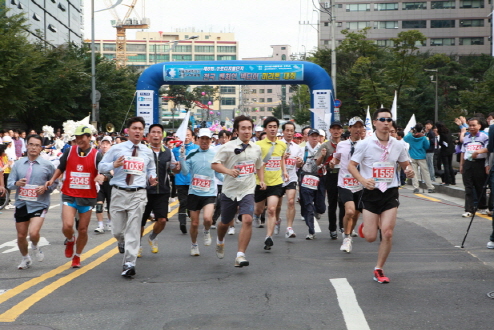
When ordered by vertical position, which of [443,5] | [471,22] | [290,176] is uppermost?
[443,5]

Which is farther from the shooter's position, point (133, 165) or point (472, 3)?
point (472, 3)

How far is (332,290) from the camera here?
690cm

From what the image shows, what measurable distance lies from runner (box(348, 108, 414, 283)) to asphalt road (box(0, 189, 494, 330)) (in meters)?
0.52

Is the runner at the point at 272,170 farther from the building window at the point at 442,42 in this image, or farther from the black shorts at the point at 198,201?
the building window at the point at 442,42

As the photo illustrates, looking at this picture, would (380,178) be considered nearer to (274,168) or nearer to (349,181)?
(349,181)

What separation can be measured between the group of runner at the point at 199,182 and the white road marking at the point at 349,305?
44cm

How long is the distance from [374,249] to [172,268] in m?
3.06

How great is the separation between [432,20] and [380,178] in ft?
315

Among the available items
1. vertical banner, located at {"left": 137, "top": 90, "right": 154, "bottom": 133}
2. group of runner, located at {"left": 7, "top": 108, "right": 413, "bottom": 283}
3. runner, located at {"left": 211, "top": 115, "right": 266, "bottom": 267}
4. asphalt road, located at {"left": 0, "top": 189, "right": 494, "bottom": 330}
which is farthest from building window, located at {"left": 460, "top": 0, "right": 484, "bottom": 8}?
runner, located at {"left": 211, "top": 115, "right": 266, "bottom": 267}

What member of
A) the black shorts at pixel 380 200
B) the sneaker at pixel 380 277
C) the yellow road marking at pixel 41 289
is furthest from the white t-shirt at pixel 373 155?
the yellow road marking at pixel 41 289

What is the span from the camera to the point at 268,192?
10.1 metres

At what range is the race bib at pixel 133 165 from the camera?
7.95m

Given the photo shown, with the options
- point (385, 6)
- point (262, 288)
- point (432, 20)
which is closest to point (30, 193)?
point (262, 288)

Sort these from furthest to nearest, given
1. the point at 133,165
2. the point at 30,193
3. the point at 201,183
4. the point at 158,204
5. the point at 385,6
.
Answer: the point at 385,6, the point at 201,183, the point at 158,204, the point at 30,193, the point at 133,165
